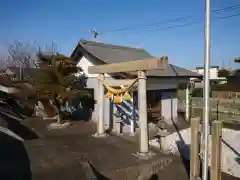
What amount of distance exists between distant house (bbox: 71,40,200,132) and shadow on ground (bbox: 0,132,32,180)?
4440 mm

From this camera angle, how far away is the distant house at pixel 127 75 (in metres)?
11.1

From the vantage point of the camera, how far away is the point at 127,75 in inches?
397

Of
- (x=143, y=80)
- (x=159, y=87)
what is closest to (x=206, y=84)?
(x=143, y=80)

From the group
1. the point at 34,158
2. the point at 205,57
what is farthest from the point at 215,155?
the point at 34,158

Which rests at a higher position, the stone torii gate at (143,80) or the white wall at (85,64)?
the white wall at (85,64)

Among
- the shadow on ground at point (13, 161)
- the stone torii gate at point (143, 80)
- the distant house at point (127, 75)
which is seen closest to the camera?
the shadow on ground at point (13, 161)

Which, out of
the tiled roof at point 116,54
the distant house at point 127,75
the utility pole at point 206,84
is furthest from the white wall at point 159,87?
the utility pole at point 206,84

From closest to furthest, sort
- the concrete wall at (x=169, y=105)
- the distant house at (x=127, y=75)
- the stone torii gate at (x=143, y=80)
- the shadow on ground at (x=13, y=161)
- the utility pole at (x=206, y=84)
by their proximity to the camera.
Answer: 1. the utility pole at (x=206, y=84)
2. the shadow on ground at (x=13, y=161)
3. the stone torii gate at (x=143, y=80)
4. the distant house at (x=127, y=75)
5. the concrete wall at (x=169, y=105)

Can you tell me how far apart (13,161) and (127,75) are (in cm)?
563

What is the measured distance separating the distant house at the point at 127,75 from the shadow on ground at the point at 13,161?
444cm

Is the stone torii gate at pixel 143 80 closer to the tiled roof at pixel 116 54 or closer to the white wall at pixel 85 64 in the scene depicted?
the tiled roof at pixel 116 54

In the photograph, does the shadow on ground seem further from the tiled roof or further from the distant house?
the tiled roof

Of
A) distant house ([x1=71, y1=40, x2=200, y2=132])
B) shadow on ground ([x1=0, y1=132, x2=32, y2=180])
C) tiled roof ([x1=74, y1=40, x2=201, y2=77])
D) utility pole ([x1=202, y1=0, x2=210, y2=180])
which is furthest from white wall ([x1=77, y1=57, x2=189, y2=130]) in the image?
utility pole ([x1=202, y1=0, x2=210, y2=180])

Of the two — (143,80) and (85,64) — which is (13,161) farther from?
(85,64)
